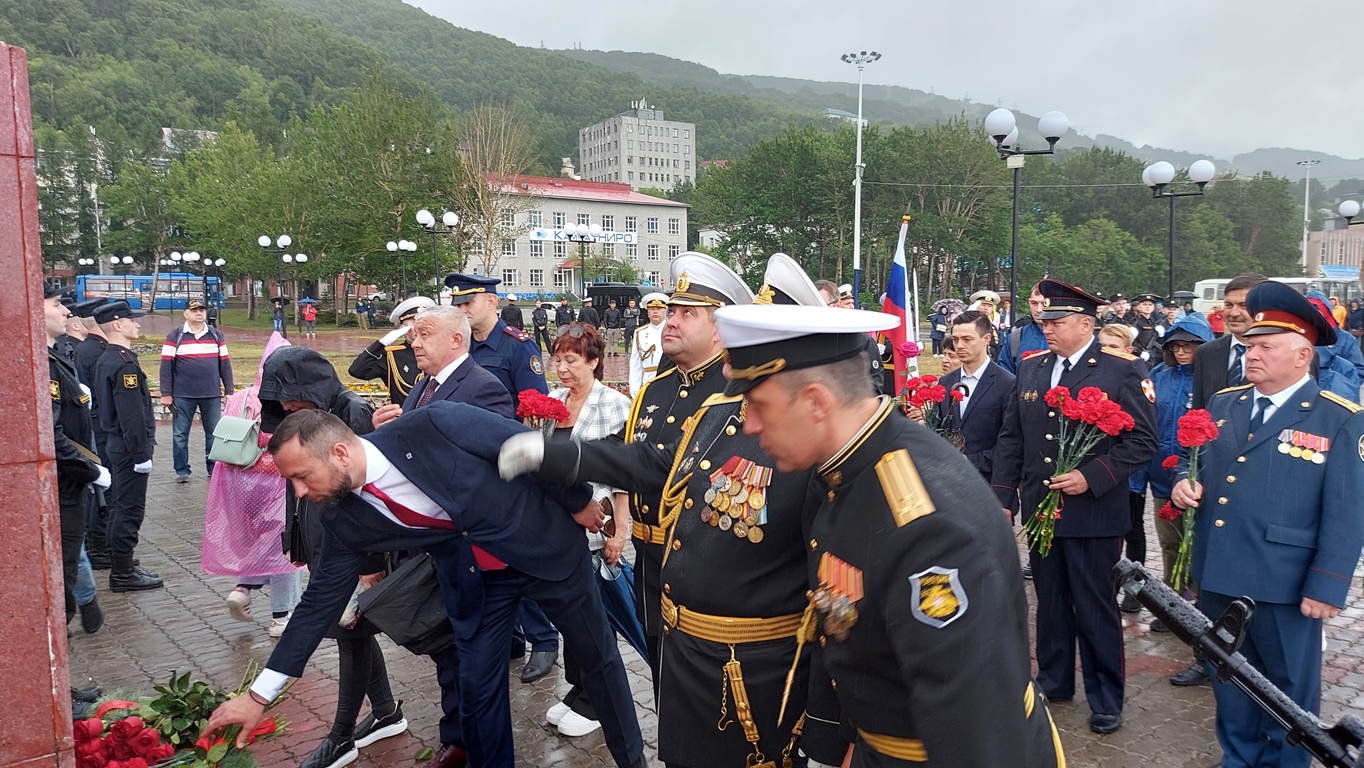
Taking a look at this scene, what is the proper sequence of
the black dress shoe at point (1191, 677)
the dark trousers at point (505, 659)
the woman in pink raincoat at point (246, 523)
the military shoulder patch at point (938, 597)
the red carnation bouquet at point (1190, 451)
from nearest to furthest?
the military shoulder patch at point (938, 597) → the dark trousers at point (505, 659) → the red carnation bouquet at point (1190, 451) → the black dress shoe at point (1191, 677) → the woman in pink raincoat at point (246, 523)

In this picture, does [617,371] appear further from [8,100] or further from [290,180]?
[290,180]

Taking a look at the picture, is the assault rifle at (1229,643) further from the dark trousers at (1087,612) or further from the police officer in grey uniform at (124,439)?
the police officer in grey uniform at (124,439)

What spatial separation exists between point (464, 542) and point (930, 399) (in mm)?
3456

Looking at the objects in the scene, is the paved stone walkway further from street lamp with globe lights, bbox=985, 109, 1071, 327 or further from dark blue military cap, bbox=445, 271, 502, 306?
street lamp with globe lights, bbox=985, 109, 1071, 327

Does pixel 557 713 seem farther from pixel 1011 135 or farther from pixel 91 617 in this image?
pixel 1011 135

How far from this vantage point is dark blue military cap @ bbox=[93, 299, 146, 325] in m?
8.10

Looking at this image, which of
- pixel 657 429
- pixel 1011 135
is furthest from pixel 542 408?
pixel 1011 135

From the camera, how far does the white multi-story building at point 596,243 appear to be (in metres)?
88.4

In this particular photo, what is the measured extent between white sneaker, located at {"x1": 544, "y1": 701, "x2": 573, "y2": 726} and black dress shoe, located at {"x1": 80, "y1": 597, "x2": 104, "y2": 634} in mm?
3685

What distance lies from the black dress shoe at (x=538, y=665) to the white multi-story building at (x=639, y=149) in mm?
149433

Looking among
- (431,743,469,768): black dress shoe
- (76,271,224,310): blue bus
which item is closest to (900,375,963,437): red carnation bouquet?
(431,743,469,768): black dress shoe

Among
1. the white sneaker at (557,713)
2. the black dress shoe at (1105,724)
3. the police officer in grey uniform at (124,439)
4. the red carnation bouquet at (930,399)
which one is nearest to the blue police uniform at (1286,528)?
the black dress shoe at (1105,724)

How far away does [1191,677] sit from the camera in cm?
513

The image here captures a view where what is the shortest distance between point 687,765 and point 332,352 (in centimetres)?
3032
